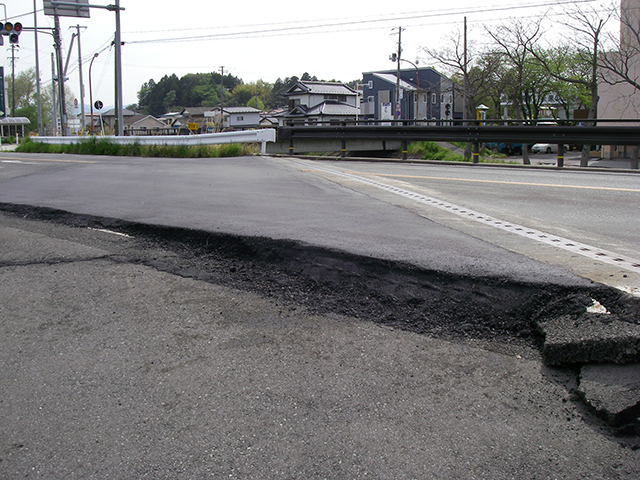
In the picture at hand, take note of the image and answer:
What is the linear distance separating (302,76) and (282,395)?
566 feet

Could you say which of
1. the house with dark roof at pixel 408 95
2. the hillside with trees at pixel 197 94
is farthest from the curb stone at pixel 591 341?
the hillside with trees at pixel 197 94

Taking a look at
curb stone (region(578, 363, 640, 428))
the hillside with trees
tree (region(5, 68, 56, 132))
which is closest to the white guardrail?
curb stone (region(578, 363, 640, 428))

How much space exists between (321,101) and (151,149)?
209ft

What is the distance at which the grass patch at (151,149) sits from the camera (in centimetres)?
1853

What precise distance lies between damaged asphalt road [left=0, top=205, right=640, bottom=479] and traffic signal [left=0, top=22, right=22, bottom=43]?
933 inches

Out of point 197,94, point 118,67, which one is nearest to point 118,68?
point 118,67

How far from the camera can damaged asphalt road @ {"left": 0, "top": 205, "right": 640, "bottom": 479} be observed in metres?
2.45

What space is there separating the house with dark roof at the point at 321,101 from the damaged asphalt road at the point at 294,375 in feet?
230

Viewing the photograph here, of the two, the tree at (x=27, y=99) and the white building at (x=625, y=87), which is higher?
the tree at (x=27, y=99)

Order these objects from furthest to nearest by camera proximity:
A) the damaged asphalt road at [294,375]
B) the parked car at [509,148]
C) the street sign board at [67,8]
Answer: the parked car at [509,148]
the street sign board at [67,8]
the damaged asphalt road at [294,375]

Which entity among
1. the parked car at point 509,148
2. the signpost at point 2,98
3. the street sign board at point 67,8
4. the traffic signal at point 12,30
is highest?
the street sign board at point 67,8

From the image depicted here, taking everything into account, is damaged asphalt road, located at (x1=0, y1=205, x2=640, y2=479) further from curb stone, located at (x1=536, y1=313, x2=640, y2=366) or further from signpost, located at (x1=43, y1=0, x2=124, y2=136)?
signpost, located at (x1=43, y1=0, x2=124, y2=136)

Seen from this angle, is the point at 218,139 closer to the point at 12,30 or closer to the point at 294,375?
the point at 12,30

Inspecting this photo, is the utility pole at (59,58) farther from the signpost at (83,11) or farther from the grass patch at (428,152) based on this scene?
the grass patch at (428,152)
